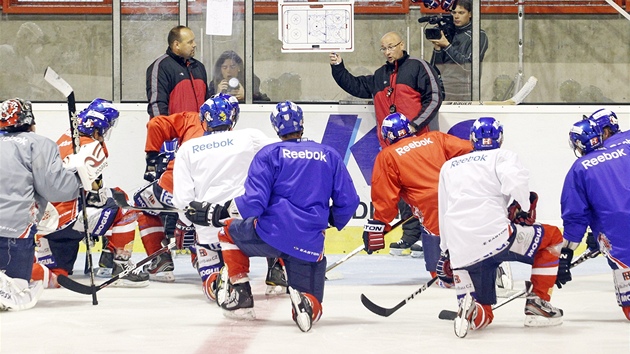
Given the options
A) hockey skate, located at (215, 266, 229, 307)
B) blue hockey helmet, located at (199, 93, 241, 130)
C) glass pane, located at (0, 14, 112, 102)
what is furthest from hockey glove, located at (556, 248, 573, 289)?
glass pane, located at (0, 14, 112, 102)

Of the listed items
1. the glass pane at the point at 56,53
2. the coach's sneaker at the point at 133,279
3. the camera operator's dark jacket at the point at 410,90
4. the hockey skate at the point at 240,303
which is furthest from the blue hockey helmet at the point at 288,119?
the glass pane at the point at 56,53

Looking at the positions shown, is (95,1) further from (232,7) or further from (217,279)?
(217,279)

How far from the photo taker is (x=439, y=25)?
798cm

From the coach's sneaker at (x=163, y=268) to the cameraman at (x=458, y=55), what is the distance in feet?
8.12

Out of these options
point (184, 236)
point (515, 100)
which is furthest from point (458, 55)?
point (184, 236)

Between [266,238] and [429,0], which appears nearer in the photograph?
[266,238]

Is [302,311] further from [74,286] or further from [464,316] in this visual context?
[74,286]

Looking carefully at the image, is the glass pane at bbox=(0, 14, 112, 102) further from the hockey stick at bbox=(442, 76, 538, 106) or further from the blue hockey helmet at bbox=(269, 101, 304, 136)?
the blue hockey helmet at bbox=(269, 101, 304, 136)

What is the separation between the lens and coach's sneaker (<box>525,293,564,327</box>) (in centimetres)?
496

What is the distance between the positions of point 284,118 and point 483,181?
922 millimetres

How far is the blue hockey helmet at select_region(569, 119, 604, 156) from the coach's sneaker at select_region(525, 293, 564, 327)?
716mm

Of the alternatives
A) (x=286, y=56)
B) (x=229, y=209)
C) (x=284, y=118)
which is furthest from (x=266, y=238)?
(x=286, y=56)

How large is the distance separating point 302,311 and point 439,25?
3672 mm

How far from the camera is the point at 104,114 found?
6.57 metres
